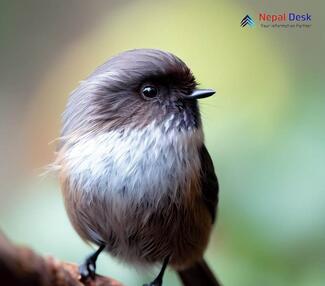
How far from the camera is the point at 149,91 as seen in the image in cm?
98

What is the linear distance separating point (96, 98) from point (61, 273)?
38 cm

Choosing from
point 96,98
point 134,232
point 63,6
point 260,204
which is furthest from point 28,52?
point 260,204

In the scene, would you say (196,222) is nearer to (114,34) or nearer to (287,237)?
(287,237)

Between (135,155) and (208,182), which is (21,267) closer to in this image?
(135,155)

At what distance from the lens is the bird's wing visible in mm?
1035

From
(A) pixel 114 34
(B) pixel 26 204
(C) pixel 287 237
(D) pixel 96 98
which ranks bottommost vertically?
(C) pixel 287 237

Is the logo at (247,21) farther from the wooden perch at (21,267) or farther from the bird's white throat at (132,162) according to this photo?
the wooden perch at (21,267)

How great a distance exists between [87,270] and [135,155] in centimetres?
20

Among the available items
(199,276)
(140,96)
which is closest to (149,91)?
(140,96)

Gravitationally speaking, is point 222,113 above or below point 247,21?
below

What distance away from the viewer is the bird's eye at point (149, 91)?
0.98m

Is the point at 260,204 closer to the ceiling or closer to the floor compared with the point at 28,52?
closer to the floor

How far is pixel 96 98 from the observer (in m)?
0.98

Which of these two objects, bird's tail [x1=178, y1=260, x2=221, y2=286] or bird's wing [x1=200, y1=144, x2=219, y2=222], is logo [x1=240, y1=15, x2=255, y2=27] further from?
bird's tail [x1=178, y1=260, x2=221, y2=286]
